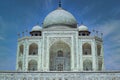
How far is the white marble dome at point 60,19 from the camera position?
29.2m

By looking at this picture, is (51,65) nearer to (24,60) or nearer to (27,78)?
(24,60)

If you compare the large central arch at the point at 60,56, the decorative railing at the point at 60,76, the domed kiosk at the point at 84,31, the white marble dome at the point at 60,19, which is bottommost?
the decorative railing at the point at 60,76

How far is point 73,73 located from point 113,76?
397cm

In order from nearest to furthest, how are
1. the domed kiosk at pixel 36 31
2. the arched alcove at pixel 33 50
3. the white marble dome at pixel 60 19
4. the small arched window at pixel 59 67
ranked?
the small arched window at pixel 59 67, the arched alcove at pixel 33 50, the white marble dome at pixel 60 19, the domed kiosk at pixel 36 31

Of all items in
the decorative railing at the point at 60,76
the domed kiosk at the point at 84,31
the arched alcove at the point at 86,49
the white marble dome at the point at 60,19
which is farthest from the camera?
the domed kiosk at the point at 84,31

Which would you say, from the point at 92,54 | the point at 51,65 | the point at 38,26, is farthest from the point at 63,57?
the point at 38,26

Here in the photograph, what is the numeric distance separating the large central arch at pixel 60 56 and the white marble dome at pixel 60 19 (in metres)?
3.02

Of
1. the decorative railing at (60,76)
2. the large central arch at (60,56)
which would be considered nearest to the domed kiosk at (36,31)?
the large central arch at (60,56)

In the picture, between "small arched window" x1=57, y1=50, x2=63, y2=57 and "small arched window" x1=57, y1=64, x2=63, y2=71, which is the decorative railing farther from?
"small arched window" x1=57, y1=50, x2=63, y2=57

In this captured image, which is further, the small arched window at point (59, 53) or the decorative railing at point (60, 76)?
the small arched window at point (59, 53)


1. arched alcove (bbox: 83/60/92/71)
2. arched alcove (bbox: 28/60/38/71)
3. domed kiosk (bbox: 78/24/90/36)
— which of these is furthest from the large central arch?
domed kiosk (bbox: 78/24/90/36)

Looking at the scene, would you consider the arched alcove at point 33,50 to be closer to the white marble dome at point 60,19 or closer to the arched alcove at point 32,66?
the arched alcove at point 32,66

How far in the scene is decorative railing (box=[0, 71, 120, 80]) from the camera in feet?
72.3

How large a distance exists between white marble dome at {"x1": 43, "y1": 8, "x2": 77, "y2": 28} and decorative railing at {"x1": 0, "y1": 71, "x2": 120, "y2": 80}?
8.94 metres
